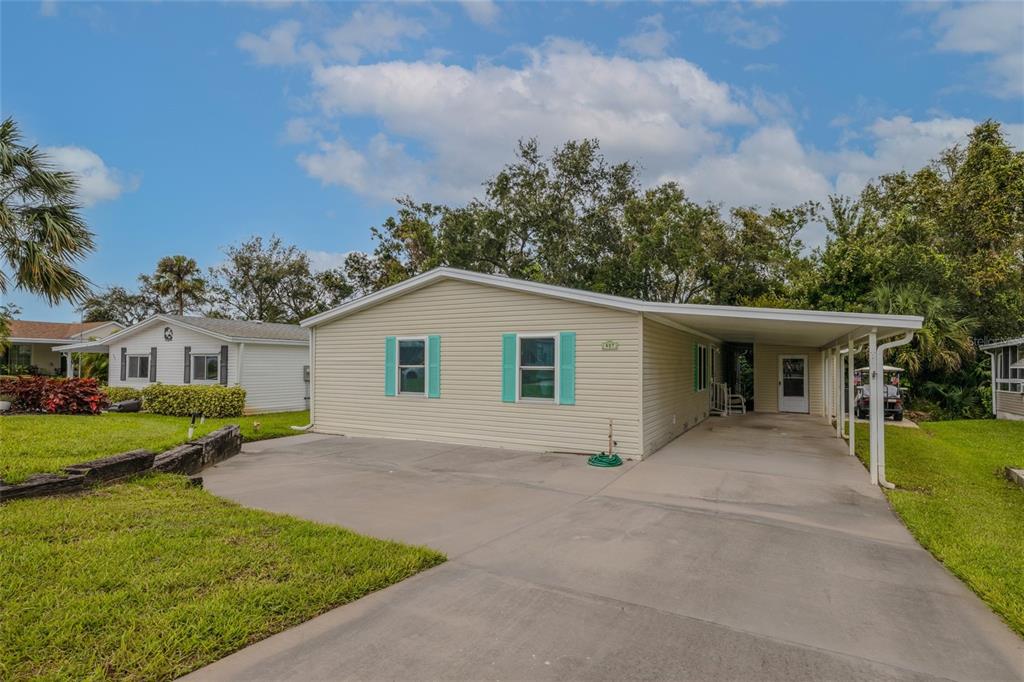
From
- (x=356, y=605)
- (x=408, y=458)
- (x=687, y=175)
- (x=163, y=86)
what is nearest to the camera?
(x=356, y=605)

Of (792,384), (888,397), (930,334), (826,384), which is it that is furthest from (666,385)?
(930,334)

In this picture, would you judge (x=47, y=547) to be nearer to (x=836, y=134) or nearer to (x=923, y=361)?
(x=923, y=361)

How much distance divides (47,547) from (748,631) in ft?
16.6

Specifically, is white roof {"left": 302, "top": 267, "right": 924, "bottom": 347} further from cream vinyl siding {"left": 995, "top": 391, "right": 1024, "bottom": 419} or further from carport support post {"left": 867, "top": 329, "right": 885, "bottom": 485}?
cream vinyl siding {"left": 995, "top": 391, "right": 1024, "bottom": 419}

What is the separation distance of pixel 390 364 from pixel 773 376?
12940mm

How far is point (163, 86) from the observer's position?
11.6 meters

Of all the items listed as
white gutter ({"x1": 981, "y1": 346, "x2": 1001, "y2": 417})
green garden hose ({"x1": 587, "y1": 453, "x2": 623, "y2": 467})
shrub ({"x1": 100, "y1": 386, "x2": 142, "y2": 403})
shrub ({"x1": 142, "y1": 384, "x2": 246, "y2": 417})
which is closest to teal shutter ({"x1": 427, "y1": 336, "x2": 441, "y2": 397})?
green garden hose ({"x1": 587, "y1": 453, "x2": 623, "y2": 467})

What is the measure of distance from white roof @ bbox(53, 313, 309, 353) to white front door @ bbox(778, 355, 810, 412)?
1627 cm

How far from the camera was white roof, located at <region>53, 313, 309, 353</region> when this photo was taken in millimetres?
16547

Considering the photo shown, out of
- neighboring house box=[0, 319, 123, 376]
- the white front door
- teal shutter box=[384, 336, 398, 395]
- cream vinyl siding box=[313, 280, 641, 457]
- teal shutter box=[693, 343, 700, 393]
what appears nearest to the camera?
cream vinyl siding box=[313, 280, 641, 457]

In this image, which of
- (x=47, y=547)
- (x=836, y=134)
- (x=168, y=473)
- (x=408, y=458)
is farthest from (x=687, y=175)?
(x=47, y=547)

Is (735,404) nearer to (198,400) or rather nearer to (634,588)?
(634,588)

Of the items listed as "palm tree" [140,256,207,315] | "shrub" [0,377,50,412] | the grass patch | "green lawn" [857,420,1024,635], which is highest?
"palm tree" [140,256,207,315]

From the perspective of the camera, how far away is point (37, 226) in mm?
9469
